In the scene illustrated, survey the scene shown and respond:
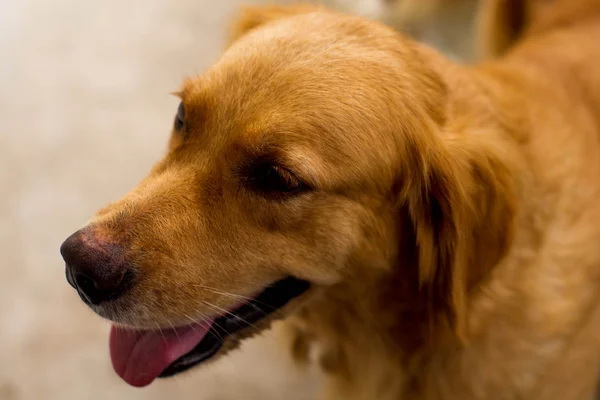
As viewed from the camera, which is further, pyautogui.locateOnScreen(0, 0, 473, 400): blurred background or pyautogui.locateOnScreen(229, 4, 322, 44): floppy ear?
pyautogui.locateOnScreen(0, 0, 473, 400): blurred background

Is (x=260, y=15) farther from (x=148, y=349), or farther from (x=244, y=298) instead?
(x=148, y=349)

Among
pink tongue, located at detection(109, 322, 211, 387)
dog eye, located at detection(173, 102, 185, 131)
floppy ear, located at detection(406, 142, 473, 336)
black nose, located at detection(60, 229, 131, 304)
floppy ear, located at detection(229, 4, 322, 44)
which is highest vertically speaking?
floppy ear, located at detection(229, 4, 322, 44)

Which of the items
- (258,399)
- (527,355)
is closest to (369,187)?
(527,355)

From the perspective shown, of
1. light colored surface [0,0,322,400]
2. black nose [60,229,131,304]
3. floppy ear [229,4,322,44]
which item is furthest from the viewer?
light colored surface [0,0,322,400]

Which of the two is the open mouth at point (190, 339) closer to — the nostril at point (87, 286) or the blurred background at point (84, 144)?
the nostril at point (87, 286)

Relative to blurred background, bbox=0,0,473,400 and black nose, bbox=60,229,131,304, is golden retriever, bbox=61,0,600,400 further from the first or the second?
blurred background, bbox=0,0,473,400

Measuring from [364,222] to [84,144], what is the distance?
66.5 inches

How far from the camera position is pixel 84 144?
2.36 meters

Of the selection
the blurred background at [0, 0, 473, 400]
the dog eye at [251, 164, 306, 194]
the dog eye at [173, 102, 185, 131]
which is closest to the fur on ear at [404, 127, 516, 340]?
the dog eye at [251, 164, 306, 194]

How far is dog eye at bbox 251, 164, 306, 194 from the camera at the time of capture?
981 mm

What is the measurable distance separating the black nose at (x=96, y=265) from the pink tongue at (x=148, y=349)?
0.21 meters

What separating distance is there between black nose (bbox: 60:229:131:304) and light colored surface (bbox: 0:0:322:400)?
2.91 feet

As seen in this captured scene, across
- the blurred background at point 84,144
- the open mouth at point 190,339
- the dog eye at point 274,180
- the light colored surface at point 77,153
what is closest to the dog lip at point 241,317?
the open mouth at point 190,339

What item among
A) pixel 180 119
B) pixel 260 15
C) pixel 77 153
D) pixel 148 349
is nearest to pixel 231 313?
pixel 148 349
